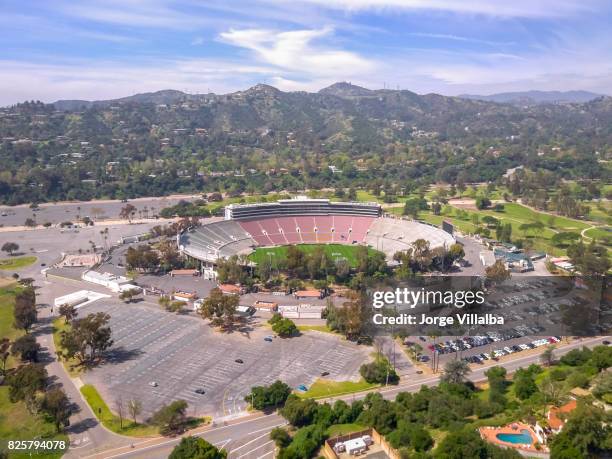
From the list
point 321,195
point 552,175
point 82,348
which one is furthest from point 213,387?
point 552,175

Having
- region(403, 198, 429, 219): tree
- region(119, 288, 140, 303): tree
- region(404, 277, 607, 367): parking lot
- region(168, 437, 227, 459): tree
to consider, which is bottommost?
region(404, 277, 607, 367): parking lot

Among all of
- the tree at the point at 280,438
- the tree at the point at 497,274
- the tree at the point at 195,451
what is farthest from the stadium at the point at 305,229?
the tree at the point at 195,451

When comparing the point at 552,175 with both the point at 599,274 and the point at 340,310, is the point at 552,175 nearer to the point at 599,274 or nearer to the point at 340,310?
the point at 599,274

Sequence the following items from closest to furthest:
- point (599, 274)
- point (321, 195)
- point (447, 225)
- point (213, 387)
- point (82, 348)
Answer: point (213, 387), point (82, 348), point (599, 274), point (447, 225), point (321, 195)

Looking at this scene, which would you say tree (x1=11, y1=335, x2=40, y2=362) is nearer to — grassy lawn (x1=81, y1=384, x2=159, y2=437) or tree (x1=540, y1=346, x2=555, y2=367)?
grassy lawn (x1=81, y1=384, x2=159, y2=437)

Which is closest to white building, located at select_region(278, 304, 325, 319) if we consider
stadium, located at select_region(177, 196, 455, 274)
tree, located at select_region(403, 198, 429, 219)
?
stadium, located at select_region(177, 196, 455, 274)

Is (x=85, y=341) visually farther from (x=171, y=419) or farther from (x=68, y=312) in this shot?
(x=171, y=419)
